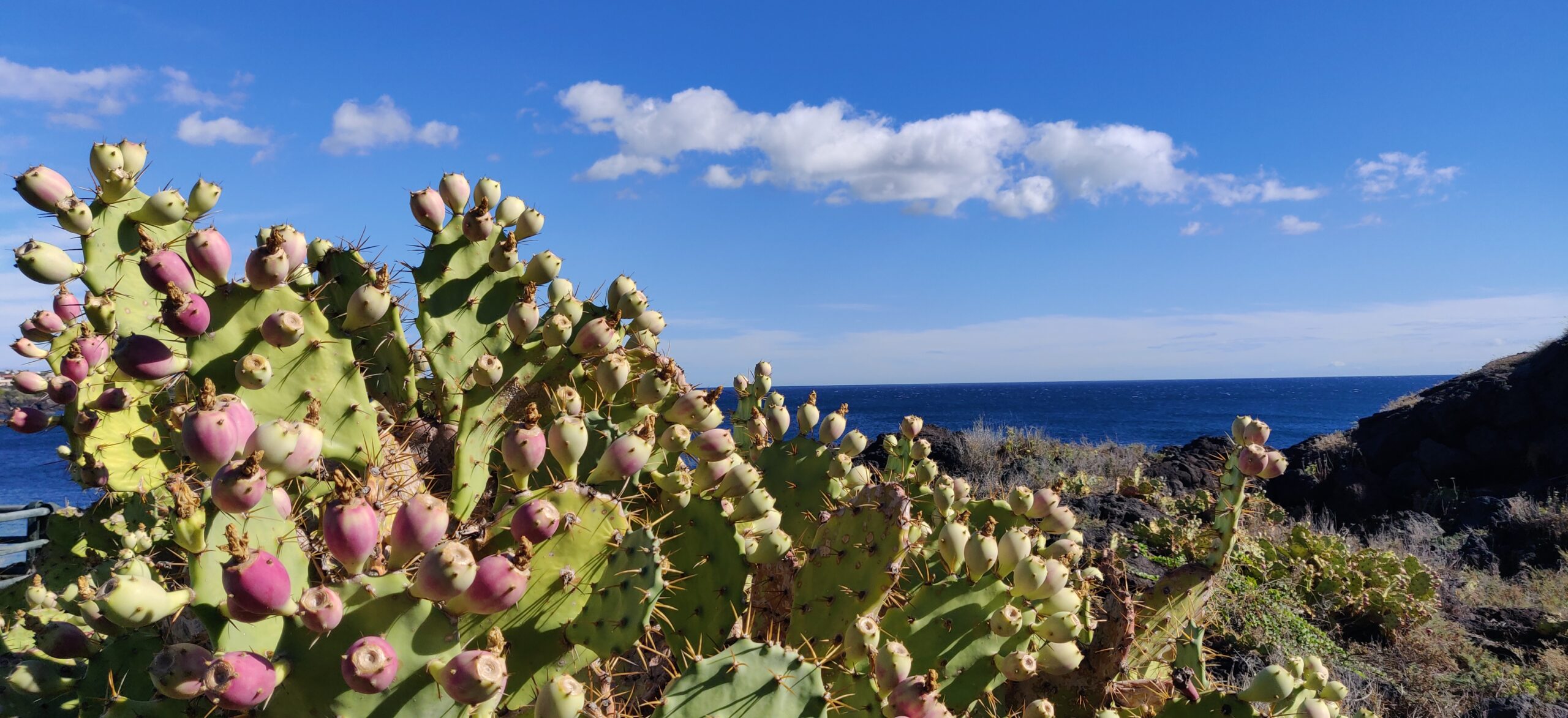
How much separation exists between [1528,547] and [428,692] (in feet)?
31.6

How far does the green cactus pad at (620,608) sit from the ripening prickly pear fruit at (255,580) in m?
0.52

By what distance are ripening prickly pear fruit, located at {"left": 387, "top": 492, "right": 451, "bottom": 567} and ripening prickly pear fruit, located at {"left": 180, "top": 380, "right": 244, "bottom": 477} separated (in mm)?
231

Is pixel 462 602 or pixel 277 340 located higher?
pixel 277 340

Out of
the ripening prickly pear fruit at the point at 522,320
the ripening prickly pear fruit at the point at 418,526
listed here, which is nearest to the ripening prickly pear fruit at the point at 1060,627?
the ripening prickly pear fruit at the point at 418,526

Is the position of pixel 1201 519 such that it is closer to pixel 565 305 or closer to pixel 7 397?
pixel 565 305

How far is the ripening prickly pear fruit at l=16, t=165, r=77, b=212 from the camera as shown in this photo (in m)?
1.56

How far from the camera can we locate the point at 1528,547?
730 cm

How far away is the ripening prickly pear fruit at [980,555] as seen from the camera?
73.9 inches

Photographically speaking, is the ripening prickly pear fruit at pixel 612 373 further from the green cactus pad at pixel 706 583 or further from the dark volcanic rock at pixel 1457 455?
the dark volcanic rock at pixel 1457 455

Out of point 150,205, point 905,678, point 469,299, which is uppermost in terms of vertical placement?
point 150,205

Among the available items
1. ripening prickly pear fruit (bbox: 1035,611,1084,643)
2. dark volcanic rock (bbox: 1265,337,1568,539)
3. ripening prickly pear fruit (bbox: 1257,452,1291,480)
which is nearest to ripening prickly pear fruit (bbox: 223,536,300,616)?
ripening prickly pear fruit (bbox: 1035,611,1084,643)

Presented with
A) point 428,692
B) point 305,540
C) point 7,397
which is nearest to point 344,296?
point 305,540

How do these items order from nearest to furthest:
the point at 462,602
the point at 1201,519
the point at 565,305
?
the point at 462,602
the point at 565,305
the point at 1201,519

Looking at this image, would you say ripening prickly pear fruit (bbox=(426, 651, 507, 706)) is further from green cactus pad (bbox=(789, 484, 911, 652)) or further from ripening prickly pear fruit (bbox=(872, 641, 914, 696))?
green cactus pad (bbox=(789, 484, 911, 652))
